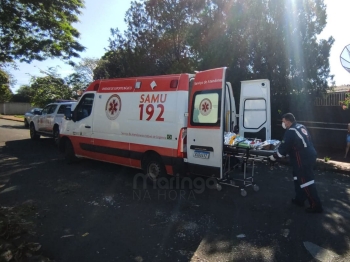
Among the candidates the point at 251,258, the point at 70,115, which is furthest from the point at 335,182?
the point at 70,115

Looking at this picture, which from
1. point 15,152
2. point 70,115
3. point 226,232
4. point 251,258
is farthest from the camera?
point 15,152

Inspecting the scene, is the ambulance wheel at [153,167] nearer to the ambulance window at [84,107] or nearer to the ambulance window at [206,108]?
the ambulance window at [206,108]

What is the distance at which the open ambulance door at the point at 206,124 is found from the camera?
17.3 ft

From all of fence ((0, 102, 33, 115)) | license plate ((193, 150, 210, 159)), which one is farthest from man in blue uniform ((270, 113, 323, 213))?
fence ((0, 102, 33, 115))

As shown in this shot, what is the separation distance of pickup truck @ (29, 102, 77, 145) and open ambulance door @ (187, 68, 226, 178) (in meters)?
8.29

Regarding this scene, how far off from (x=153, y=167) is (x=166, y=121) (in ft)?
3.76

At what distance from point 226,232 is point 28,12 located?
14.9 metres

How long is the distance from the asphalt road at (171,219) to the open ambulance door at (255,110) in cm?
118

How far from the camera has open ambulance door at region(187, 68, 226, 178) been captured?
17.3 feet

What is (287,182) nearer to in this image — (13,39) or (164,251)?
(164,251)

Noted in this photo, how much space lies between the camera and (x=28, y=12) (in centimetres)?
1437

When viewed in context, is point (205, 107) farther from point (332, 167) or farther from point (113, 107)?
point (332, 167)

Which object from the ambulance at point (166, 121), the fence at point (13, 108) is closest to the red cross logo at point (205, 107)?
the ambulance at point (166, 121)

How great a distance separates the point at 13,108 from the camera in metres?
41.6
